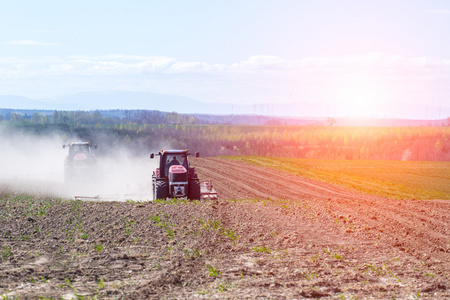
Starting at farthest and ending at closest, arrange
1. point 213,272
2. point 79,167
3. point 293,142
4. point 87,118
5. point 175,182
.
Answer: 1. point 87,118
2. point 293,142
3. point 79,167
4. point 175,182
5. point 213,272

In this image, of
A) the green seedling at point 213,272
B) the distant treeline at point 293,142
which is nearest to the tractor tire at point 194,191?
the green seedling at point 213,272

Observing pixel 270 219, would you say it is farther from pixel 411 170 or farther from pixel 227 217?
pixel 411 170

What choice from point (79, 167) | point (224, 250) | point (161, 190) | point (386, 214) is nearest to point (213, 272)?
point (224, 250)

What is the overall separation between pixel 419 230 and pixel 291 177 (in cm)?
2231

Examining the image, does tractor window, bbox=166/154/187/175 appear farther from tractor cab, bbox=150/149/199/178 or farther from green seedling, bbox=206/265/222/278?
green seedling, bbox=206/265/222/278

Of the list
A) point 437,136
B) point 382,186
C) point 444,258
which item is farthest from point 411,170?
point 444,258

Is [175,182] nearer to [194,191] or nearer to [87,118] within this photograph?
[194,191]

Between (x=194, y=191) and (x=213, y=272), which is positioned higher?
(x=194, y=191)

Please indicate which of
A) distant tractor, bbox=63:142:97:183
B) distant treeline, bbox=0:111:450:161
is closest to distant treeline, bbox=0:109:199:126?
distant treeline, bbox=0:111:450:161

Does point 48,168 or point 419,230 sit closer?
point 419,230

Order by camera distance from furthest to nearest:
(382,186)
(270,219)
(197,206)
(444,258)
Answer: (382,186), (197,206), (270,219), (444,258)

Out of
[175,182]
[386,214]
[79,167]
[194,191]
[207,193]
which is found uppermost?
[175,182]

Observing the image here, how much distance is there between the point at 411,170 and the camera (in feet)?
142

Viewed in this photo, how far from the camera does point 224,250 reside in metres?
11.8
